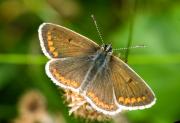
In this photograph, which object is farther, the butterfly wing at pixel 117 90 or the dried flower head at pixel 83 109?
the dried flower head at pixel 83 109

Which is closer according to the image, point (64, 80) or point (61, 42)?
point (64, 80)

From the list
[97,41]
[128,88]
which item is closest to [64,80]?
[128,88]

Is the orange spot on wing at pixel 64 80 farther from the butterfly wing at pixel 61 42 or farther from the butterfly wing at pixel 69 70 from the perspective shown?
the butterfly wing at pixel 61 42

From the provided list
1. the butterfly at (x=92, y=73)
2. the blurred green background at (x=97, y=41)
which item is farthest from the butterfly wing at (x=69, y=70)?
the blurred green background at (x=97, y=41)

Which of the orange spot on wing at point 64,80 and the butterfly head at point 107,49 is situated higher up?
the butterfly head at point 107,49

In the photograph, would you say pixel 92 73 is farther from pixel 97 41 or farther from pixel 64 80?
pixel 97 41

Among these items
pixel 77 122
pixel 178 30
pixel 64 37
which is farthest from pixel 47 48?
→ pixel 178 30
